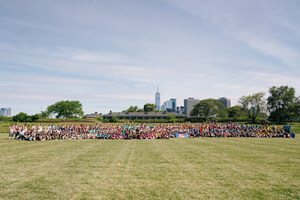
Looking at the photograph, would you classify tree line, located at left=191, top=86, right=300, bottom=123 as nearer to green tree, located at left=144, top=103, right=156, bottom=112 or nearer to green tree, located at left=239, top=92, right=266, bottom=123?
green tree, located at left=239, top=92, right=266, bottom=123

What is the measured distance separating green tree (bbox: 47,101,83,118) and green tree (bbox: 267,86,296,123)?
348 ft

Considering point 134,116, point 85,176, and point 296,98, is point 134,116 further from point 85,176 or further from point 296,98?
point 85,176

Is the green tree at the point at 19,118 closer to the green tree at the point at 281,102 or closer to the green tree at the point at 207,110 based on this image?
the green tree at the point at 207,110

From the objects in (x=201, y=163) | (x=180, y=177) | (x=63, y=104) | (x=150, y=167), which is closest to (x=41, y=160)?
(x=150, y=167)

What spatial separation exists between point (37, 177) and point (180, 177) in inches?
234

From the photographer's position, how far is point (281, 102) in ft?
242

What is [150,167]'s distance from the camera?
981 cm

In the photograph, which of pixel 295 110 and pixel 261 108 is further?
pixel 261 108

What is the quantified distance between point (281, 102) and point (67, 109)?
112010mm

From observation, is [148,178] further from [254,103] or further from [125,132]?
[254,103]

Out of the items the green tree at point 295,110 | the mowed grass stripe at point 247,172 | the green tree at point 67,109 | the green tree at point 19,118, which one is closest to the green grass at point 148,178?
the mowed grass stripe at point 247,172

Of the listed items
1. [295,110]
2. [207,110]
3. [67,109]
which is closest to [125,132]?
[295,110]

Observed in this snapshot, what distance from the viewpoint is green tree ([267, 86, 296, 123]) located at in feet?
230

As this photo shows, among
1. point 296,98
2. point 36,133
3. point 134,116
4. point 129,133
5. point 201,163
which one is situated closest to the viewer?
point 201,163
